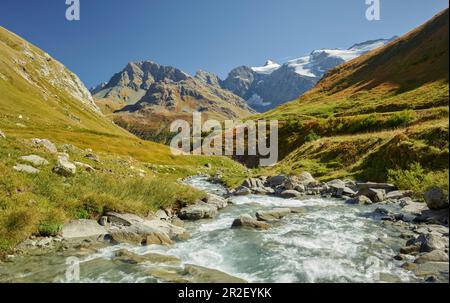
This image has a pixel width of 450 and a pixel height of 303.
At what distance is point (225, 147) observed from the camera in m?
95.1

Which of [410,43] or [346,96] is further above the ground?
[410,43]

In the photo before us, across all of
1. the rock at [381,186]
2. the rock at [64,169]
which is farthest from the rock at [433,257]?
the rock at [64,169]

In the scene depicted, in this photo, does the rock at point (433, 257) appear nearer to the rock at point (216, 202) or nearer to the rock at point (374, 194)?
the rock at point (374, 194)

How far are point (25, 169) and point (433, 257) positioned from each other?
20.2 m

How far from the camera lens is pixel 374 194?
2586 cm

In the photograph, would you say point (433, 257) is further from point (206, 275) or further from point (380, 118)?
point (380, 118)

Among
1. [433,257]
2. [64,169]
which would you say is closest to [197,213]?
[64,169]

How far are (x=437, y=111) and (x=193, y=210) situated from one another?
3355 centimetres

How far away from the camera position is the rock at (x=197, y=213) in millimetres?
21984

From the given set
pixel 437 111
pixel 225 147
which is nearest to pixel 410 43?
pixel 225 147

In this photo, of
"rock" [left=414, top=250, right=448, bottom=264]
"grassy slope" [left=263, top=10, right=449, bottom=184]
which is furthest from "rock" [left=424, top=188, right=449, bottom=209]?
"rock" [left=414, top=250, right=448, bottom=264]

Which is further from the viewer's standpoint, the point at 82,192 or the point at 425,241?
the point at 82,192

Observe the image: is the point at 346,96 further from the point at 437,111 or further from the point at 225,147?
the point at 437,111

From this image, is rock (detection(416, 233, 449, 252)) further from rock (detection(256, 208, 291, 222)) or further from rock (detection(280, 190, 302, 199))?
rock (detection(280, 190, 302, 199))
